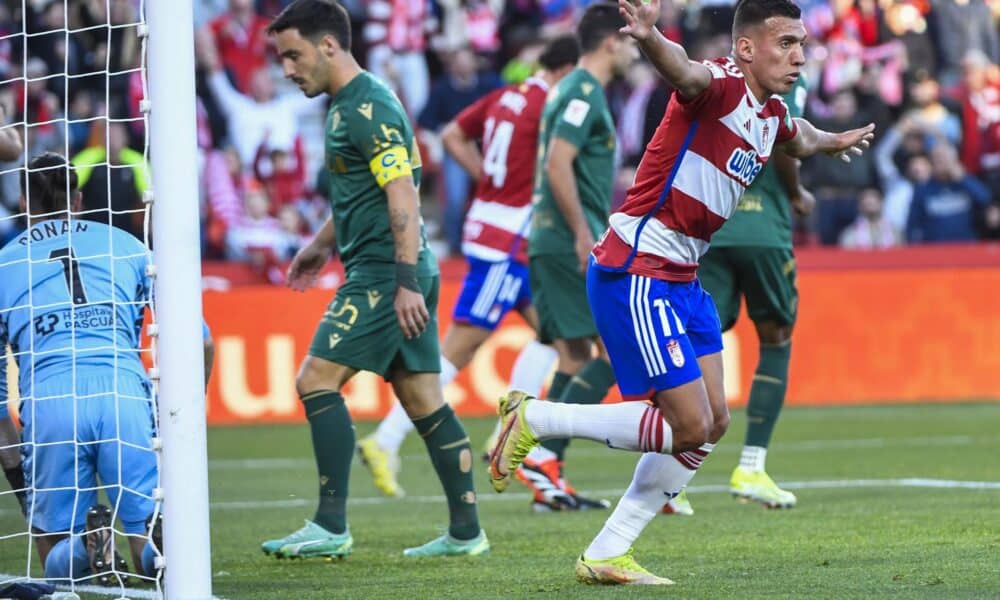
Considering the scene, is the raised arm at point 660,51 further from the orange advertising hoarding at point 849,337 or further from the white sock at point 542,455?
the orange advertising hoarding at point 849,337

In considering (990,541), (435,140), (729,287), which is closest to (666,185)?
(990,541)

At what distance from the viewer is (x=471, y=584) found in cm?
582

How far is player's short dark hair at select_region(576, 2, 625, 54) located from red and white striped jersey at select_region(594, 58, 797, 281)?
3.00 metres

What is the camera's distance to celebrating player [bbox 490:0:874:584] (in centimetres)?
564

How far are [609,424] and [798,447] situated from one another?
242 inches

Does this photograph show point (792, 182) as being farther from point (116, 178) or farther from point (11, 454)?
point (116, 178)

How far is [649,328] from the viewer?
5676 millimetres

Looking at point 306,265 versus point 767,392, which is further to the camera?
point 767,392

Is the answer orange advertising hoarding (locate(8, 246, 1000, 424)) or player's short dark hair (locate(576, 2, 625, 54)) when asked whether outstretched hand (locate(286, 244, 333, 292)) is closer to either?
player's short dark hair (locate(576, 2, 625, 54))

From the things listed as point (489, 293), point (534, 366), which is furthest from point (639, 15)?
point (534, 366)

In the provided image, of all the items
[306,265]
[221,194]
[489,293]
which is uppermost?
[221,194]

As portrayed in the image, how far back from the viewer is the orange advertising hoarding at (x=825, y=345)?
14.7 m

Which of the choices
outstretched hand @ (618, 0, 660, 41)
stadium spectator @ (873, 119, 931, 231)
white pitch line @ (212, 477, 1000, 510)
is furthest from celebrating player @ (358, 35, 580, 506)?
stadium spectator @ (873, 119, 931, 231)

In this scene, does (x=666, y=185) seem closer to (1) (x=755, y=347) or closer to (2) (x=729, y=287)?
(2) (x=729, y=287)
